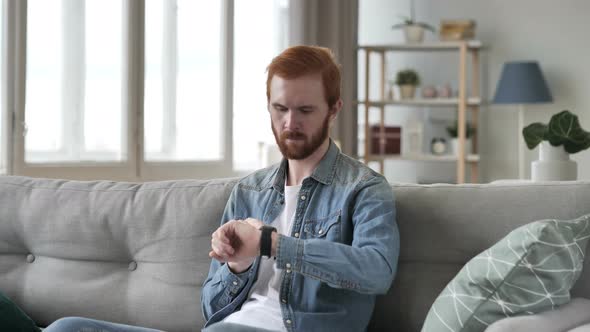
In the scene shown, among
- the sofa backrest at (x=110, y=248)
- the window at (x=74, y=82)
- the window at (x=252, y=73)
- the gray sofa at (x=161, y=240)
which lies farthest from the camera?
the window at (x=252, y=73)

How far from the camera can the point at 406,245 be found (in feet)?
6.54

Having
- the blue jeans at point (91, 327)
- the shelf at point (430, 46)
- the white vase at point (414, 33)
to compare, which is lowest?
the blue jeans at point (91, 327)

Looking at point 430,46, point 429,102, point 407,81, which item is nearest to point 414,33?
point 430,46

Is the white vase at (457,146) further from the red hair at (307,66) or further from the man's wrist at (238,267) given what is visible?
the man's wrist at (238,267)

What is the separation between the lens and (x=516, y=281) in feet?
5.25

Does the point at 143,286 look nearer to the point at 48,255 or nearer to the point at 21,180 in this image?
the point at 48,255

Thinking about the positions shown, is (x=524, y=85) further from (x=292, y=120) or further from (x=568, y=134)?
(x=292, y=120)

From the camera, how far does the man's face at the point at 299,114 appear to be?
1.87 metres

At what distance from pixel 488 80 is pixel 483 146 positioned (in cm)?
50

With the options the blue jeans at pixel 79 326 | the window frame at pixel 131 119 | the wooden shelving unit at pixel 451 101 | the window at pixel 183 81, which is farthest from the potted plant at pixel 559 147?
the wooden shelving unit at pixel 451 101

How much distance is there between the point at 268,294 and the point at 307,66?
1.67ft

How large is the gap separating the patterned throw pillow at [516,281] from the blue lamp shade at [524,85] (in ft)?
14.0

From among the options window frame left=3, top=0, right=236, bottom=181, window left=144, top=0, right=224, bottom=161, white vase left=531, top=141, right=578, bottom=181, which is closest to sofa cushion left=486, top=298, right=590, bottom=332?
white vase left=531, top=141, right=578, bottom=181

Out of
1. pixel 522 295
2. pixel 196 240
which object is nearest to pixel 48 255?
pixel 196 240
